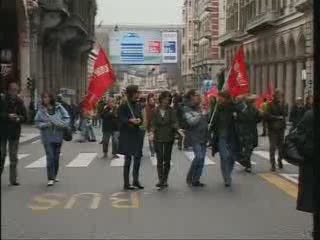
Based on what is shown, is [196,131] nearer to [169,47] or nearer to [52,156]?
[52,156]

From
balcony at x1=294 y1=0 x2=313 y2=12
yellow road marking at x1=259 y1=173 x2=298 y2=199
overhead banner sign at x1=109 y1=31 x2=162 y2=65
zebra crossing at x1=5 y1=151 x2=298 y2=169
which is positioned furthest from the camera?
overhead banner sign at x1=109 y1=31 x2=162 y2=65

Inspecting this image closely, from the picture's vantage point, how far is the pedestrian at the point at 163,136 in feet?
40.9

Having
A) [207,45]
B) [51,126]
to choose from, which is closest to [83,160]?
[51,126]

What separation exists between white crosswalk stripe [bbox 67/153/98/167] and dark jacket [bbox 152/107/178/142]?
5138 millimetres

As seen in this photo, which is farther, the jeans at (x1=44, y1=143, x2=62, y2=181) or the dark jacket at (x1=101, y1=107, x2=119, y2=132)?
the dark jacket at (x1=101, y1=107, x2=119, y2=132)

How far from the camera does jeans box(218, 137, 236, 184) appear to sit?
1273 cm

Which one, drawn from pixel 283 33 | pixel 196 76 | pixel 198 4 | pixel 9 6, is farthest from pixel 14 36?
pixel 198 4

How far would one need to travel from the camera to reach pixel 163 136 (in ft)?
40.8

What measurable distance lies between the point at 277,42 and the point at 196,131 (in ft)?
149

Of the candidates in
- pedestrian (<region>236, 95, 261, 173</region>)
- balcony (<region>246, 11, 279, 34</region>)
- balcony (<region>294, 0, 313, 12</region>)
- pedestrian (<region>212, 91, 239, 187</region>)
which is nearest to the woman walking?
pedestrian (<region>212, 91, 239, 187</region>)

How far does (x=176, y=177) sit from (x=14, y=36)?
99.1 feet

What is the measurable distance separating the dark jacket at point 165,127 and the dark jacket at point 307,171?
587 centimetres

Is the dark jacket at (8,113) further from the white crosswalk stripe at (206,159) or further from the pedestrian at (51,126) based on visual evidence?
the white crosswalk stripe at (206,159)

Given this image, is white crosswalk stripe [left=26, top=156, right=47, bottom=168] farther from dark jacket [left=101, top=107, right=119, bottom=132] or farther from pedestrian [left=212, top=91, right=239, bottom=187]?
pedestrian [left=212, top=91, right=239, bottom=187]
